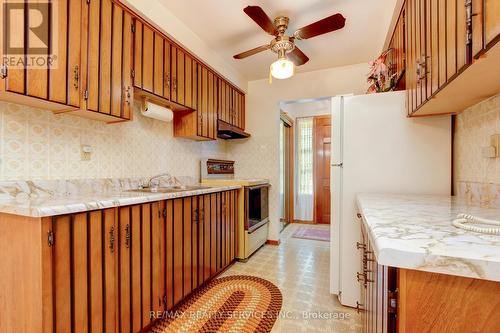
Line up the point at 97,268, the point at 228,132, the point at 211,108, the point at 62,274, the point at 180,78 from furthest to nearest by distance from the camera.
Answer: the point at 228,132 < the point at 211,108 < the point at 180,78 < the point at 97,268 < the point at 62,274

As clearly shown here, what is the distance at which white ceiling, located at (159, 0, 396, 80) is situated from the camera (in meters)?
1.89

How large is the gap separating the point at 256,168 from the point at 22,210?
2.73 metres

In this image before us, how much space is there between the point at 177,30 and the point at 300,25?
1.13 metres

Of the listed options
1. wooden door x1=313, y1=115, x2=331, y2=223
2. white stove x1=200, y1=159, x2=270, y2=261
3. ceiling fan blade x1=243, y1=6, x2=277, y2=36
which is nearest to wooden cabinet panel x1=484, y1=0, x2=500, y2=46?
ceiling fan blade x1=243, y1=6, x2=277, y2=36

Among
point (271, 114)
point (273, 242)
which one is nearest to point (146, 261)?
point (273, 242)

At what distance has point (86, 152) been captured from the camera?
165 cm

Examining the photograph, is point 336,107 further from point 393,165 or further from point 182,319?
point 182,319

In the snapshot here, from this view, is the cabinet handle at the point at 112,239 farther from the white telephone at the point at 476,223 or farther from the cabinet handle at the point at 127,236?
the white telephone at the point at 476,223

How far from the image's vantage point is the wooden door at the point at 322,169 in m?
4.50

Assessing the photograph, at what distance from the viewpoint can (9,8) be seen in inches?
43.4

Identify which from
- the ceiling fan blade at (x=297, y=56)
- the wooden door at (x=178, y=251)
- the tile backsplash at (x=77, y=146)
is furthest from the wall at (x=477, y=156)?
the tile backsplash at (x=77, y=146)

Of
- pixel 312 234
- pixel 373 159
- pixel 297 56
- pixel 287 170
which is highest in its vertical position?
pixel 297 56

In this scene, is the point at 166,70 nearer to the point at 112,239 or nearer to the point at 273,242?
the point at 112,239

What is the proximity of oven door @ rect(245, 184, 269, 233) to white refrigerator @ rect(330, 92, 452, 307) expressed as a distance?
3.74ft
